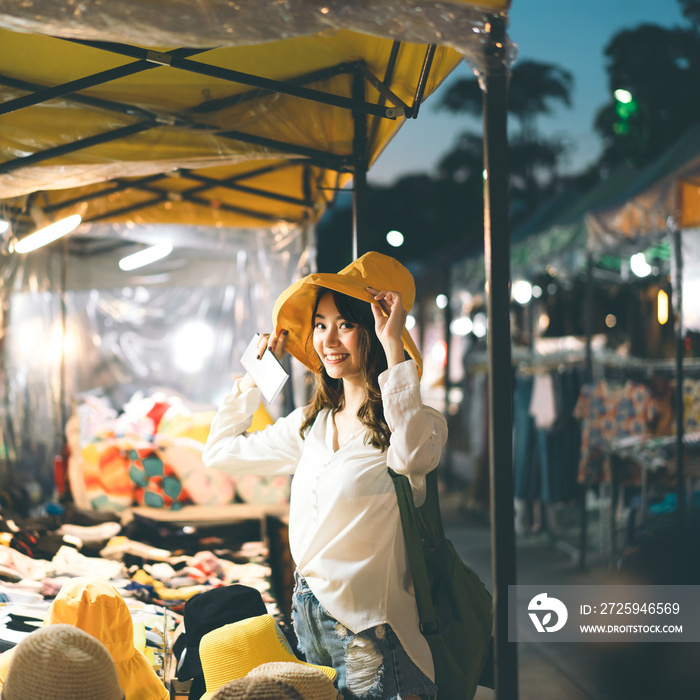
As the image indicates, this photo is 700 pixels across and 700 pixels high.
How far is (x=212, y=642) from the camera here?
5.65 ft

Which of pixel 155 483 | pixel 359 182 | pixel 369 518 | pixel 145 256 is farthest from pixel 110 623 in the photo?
pixel 145 256

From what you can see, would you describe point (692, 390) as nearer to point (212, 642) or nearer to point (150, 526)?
point (150, 526)

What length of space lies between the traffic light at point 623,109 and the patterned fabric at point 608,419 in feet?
10.9

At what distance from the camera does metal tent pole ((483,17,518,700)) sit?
156cm

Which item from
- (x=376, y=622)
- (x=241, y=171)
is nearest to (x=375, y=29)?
(x=376, y=622)

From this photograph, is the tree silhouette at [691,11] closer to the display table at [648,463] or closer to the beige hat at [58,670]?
the display table at [648,463]

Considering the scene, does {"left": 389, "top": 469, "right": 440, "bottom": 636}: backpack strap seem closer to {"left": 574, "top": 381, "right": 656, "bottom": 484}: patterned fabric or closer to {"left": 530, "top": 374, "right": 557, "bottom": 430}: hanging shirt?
{"left": 574, "top": 381, "right": 656, "bottom": 484}: patterned fabric

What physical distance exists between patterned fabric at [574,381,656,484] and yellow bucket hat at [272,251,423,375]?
429 cm

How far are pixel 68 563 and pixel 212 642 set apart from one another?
1793mm

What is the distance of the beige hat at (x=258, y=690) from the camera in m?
1.36

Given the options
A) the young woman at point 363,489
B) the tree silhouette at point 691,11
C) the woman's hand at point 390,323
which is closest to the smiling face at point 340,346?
the young woman at point 363,489

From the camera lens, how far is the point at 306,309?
224 centimetres

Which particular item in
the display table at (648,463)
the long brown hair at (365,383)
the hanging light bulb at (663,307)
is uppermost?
the hanging light bulb at (663,307)

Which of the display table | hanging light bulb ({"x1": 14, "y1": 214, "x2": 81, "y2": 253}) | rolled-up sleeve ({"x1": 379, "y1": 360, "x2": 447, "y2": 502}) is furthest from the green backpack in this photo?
the display table
